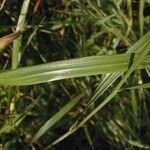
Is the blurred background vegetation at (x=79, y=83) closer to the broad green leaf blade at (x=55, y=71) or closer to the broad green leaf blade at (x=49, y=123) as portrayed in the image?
the broad green leaf blade at (x=49, y=123)

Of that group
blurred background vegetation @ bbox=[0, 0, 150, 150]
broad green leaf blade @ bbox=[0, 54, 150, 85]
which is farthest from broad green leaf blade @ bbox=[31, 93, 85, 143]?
broad green leaf blade @ bbox=[0, 54, 150, 85]

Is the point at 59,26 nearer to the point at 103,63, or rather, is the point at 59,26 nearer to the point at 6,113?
the point at 6,113

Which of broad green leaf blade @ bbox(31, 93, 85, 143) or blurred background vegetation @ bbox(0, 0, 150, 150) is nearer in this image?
broad green leaf blade @ bbox(31, 93, 85, 143)

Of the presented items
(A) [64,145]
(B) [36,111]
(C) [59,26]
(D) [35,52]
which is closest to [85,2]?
(C) [59,26]

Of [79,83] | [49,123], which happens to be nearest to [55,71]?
[49,123]

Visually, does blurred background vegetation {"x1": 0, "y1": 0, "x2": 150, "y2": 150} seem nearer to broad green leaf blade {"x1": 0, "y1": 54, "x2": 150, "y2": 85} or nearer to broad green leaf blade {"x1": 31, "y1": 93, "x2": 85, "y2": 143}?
broad green leaf blade {"x1": 31, "y1": 93, "x2": 85, "y2": 143}

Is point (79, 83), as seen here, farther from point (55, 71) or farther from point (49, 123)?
point (55, 71)

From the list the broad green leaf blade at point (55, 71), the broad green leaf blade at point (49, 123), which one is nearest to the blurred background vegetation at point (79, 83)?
the broad green leaf blade at point (49, 123)

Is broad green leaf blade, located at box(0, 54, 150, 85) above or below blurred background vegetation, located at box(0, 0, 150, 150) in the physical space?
above

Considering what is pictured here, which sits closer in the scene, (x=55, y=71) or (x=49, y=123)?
(x=55, y=71)
